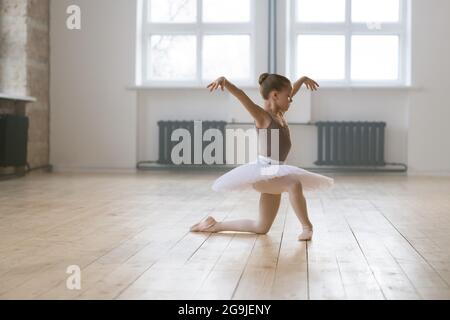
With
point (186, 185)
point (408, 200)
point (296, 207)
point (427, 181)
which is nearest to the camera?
point (296, 207)

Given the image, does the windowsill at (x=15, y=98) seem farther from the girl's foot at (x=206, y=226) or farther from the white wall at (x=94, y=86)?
the girl's foot at (x=206, y=226)

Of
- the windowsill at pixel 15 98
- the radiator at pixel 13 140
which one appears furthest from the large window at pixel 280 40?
the radiator at pixel 13 140

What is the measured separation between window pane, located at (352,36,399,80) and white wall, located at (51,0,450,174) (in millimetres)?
271

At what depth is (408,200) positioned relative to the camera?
537 centimetres

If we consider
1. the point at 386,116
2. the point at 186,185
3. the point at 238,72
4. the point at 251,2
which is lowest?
the point at 186,185

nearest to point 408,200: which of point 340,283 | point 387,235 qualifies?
point 387,235

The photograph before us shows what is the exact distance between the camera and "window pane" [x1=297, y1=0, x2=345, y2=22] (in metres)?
8.76

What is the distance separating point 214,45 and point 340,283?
6848 mm

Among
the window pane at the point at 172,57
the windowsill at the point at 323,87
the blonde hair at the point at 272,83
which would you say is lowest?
the blonde hair at the point at 272,83

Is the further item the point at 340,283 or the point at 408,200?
→ the point at 408,200

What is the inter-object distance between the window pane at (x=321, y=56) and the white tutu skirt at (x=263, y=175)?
5.53 m

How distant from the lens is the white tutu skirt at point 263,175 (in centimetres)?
333
